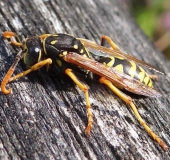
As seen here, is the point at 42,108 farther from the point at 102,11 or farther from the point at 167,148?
the point at 102,11

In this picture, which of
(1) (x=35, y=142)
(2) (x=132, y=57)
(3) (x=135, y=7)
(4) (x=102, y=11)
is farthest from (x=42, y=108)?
(3) (x=135, y=7)

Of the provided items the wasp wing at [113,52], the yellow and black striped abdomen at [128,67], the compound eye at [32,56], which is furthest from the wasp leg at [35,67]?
the yellow and black striped abdomen at [128,67]

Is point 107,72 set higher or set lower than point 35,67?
lower

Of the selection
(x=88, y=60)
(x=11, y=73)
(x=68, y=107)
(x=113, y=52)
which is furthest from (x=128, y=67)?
(x=11, y=73)

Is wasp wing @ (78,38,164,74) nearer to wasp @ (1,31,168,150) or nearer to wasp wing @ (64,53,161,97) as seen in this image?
wasp @ (1,31,168,150)

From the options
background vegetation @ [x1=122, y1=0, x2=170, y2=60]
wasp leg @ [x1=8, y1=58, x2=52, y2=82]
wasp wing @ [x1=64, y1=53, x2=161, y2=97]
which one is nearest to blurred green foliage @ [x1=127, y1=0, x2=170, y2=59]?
background vegetation @ [x1=122, y1=0, x2=170, y2=60]

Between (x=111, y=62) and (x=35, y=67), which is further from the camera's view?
(x=111, y=62)

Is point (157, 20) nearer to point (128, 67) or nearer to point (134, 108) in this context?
point (128, 67)

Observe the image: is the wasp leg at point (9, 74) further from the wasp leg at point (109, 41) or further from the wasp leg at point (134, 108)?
the wasp leg at point (109, 41)
